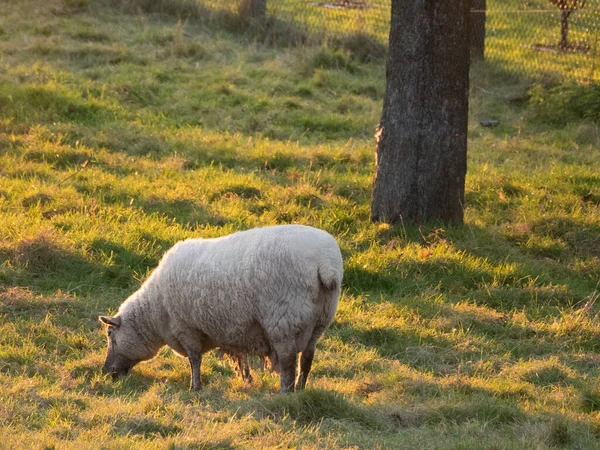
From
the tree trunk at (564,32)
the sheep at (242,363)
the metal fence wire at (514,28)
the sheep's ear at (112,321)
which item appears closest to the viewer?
the sheep at (242,363)

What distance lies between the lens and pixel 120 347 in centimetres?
670

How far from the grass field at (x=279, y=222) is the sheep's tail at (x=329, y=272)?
0.65 m

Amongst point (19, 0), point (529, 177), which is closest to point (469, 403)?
point (529, 177)

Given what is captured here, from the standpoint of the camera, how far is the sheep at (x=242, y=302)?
587cm

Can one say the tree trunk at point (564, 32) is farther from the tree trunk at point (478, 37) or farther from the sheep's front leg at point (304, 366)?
the sheep's front leg at point (304, 366)

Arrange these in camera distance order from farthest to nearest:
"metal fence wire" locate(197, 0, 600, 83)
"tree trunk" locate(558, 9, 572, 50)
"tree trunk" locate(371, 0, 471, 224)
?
"tree trunk" locate(558, 9, 572, 50), "metal fence wire" locate(197, 0, 600, 83), "tree trunk" locate(371, 0, 471, 224)

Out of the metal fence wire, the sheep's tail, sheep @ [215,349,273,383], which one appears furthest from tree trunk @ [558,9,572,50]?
the sheep's tail

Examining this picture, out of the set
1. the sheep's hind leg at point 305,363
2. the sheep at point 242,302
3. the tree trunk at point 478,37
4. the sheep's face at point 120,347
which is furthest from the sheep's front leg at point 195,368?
the tree trunk at point 478,37

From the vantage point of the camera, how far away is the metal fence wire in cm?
1502

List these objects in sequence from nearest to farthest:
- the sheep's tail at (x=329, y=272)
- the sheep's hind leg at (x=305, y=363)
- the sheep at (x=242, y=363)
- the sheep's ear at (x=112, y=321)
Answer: the sheep's tail at (x=329, y=272), the sheep's hind leg at (x=305, y=363), the sheep at (x=242, y=363), the sheep's ear at (x=112, y=321)

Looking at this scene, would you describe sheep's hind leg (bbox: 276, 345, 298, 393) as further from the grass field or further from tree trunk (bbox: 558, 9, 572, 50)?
tree trunk (bbox: 558, 9, 572, 50)

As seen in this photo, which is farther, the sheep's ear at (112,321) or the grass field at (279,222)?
the sheep's ear at (112,321)

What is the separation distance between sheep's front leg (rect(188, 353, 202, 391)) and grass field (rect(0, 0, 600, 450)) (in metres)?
0.14

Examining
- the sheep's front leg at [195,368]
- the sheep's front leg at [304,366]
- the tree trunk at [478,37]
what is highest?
the tree trunk at [478,37]
